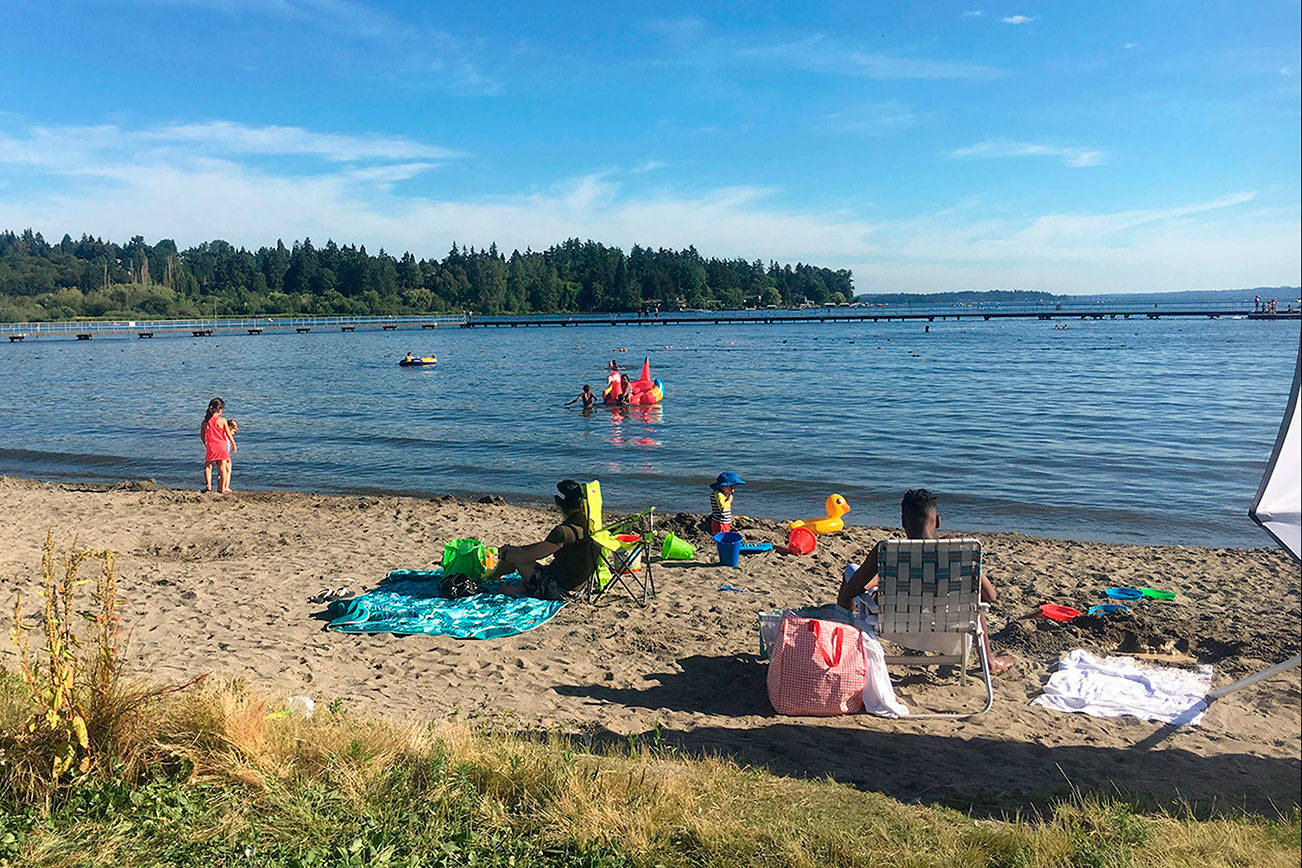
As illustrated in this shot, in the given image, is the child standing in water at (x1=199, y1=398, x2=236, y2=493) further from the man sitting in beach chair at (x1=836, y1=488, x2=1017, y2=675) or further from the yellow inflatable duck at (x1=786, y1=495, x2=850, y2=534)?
the man sitting in beach chair at (x1=836, y1=488, x2=1017, y2=675)

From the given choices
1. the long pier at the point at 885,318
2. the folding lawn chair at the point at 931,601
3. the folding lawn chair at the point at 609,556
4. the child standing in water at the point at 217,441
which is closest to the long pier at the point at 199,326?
the long pier at the point at 885,318

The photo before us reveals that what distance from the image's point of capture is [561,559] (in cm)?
812

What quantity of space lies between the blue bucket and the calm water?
4.09 metres

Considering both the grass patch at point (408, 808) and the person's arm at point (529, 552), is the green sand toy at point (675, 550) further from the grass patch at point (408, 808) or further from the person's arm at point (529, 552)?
the grass patch at point (408, 808)

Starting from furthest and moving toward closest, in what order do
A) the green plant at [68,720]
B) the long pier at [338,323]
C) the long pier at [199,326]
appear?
1. the long pier at [338,323]
2. the long pier at [199,326]
3. the green plant at [68,720]

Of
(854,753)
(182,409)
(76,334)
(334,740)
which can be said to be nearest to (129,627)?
(334,740)

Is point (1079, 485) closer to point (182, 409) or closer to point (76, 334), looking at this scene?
point (182, 409)

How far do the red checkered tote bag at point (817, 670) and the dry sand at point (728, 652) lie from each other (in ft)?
0.41

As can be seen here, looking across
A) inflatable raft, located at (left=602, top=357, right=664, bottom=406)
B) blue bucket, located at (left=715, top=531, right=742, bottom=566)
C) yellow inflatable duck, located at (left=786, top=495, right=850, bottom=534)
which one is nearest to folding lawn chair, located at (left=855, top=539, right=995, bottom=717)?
blue bucket, located at (left=715, top=531, right=742, bottom=566)

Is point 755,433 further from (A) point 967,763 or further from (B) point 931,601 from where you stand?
(A) point 967,763

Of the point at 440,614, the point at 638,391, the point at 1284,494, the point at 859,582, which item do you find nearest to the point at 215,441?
the point at 440,614

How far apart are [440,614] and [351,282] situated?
508 feet

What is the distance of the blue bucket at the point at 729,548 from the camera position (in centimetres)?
935

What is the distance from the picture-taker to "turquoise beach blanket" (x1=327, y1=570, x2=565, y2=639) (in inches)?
290
